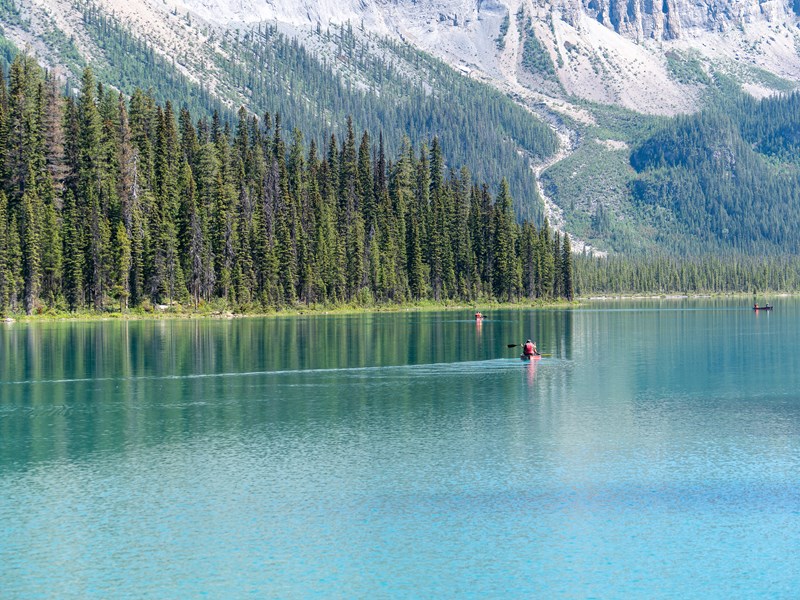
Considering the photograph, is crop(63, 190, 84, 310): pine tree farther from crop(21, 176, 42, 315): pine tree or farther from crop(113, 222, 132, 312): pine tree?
crop(113, 222, 132, 312): pine tree

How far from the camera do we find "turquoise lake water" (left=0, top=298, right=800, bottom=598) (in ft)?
91.6

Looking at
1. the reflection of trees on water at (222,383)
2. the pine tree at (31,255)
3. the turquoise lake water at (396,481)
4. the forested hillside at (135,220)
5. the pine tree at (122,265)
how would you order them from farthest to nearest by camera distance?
the pine tree at (122,265) < the forested hillside at (135,220) < the pine tree at (31,255) < the reflection of trees on water at (222,383) < the turquoise lake water at (396,481)

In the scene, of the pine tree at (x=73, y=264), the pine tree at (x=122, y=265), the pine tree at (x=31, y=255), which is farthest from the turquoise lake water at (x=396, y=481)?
the pine tree at (x=122, y=265)

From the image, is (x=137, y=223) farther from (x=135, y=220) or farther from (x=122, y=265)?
(x=122, y=265)

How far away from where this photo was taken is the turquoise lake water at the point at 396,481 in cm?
2791

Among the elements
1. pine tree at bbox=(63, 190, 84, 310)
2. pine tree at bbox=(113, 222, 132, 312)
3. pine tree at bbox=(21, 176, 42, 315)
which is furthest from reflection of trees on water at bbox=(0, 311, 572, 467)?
pine tree at bbox=(113, 222, 132, 312)

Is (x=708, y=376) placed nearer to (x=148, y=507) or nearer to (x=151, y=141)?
(x=148, y=507)

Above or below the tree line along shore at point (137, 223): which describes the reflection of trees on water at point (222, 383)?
below

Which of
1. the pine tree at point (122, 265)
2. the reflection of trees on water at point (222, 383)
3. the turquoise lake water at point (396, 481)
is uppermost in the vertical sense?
the pine tree at point (122, 265)

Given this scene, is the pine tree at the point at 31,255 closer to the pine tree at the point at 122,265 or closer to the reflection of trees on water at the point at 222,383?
the pine tree at the point at 122,265

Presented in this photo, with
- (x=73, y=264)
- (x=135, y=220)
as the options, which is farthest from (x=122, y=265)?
(x=135, y=220)

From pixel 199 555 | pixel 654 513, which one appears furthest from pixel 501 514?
pixel 199 555

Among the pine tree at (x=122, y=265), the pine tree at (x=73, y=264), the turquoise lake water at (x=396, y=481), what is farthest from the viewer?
the pine tree at (x=122, y=265)

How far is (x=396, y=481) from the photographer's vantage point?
38.5m
